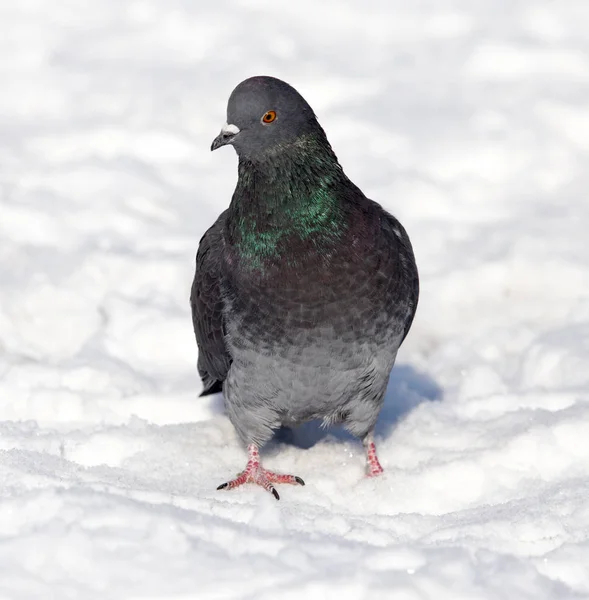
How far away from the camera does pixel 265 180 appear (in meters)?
4.32

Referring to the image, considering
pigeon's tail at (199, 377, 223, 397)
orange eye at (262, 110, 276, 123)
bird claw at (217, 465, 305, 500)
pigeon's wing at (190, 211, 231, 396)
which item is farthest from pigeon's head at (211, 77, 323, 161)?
bird claw at (217, 465, 305, 500)

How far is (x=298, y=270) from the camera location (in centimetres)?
429

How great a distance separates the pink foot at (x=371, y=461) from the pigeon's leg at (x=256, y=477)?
1.08ft

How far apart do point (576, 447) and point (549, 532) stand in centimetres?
104

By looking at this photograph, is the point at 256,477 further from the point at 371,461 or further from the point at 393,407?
the point at 393,407

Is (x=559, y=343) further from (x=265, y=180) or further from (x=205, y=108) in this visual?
(x=205, y=108)

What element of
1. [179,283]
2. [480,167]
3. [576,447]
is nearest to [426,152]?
[480,167]

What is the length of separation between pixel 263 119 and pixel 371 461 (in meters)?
1.68

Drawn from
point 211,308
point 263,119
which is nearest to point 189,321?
point 211,308

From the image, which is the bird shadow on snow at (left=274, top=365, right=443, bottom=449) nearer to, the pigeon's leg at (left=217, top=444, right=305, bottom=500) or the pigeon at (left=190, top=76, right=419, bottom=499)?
the pigeon's leg at (left=217, top=444, right=305, bottom=500)

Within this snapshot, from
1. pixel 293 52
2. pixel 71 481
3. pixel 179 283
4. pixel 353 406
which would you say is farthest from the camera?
pixel 293 52

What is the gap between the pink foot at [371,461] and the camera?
4832 millimetres

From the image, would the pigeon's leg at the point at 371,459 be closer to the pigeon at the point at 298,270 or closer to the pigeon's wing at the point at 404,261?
the pigeon at the point at 298,270

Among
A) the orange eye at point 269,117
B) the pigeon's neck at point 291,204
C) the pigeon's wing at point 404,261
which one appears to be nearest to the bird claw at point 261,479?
the pigeon's wing at point 404,261
